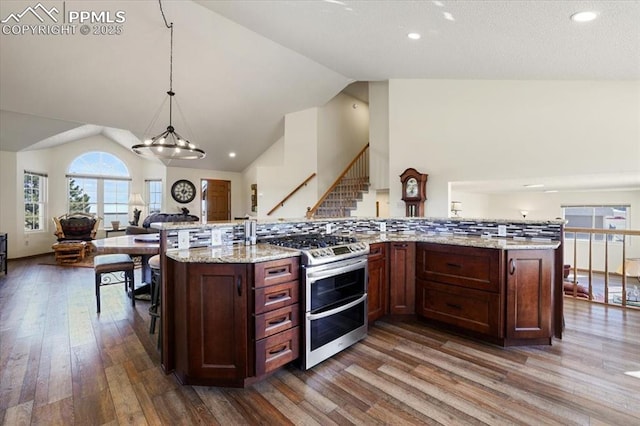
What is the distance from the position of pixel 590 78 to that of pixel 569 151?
0.74 m

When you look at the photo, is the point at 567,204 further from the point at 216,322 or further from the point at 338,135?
the point at 216,322

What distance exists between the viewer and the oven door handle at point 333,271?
2227 mm

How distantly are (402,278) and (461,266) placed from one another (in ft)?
1.97

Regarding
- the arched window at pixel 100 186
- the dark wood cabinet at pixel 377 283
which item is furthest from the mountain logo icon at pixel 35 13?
the arched window at pixel 100 186

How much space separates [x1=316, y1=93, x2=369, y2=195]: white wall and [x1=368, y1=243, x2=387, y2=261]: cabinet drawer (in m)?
3.93

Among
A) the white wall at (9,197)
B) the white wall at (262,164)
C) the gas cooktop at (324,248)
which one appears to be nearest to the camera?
the gas cooktop at (324,248)

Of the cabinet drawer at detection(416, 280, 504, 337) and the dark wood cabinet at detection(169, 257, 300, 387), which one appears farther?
the cabinet drawer at detection(416, 280, 504, 337)

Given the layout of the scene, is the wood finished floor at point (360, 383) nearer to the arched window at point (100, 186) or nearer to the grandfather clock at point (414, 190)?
the grandfather clock at point (414, 190)

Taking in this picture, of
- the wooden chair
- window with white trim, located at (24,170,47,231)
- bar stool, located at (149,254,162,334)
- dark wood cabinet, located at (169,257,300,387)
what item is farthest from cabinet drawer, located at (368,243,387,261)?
window with white trim, located at (24,170,47,231)

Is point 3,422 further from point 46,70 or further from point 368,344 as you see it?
point 46,70

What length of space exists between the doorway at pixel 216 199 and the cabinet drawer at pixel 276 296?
23.9ft

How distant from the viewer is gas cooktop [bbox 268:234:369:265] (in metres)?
2.23

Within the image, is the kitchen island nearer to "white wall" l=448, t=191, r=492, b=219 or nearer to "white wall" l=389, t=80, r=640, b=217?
"white wall" l=389, t=80, r=640, b=217

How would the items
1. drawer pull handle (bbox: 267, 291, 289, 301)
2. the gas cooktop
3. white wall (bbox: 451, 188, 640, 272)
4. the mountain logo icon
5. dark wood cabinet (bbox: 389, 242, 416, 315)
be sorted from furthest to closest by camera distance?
white wall (bbox: 451, 188, 640, 272)
the mountain logo icon
dark wood cabinet (bbox: 389, 242, 416, 315)
the gas cooktop
drawer pull handle (bbox: 267, 291, 289, 301)
